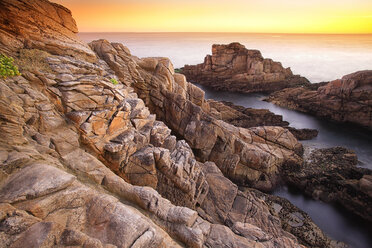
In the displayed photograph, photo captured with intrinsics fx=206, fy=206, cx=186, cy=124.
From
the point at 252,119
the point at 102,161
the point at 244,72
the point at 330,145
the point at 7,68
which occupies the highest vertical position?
the point at 7,68

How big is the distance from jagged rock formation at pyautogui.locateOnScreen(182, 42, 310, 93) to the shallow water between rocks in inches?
210

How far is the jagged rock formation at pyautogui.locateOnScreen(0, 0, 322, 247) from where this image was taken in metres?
8.20

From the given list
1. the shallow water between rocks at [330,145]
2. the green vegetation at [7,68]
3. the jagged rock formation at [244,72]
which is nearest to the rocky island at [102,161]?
the green vegetation at [7,68]

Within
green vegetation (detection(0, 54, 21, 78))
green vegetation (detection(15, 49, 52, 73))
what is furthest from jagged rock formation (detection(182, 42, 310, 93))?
green vegetation (detection(0, 54, 21, 78))

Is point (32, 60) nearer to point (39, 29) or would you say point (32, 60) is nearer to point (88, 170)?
point (39, 29)

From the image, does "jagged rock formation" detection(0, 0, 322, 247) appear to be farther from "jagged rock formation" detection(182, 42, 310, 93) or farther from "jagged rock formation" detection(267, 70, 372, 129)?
"jagged rock formation" detection(182, 42, 310, 93)

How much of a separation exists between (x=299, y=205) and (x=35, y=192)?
3065cm

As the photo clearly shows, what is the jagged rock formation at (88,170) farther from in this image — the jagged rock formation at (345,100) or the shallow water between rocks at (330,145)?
the jagged rock formation at (345,100)

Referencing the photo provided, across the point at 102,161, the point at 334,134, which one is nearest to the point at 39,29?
the point at 102,161

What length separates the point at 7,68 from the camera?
39.2 feet

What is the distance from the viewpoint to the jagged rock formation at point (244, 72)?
81.5 meters

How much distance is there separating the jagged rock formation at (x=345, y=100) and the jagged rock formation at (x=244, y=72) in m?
21.0

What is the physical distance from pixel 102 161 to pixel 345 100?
62513mm

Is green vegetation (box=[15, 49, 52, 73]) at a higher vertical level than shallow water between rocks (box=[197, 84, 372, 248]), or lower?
higher
